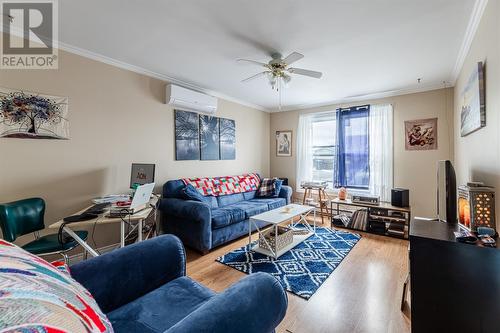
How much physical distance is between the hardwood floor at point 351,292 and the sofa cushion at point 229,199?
0.91 m

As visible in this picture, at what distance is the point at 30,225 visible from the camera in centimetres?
205

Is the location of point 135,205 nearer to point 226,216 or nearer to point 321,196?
point 226,216

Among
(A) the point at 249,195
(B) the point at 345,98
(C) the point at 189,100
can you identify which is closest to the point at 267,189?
(A) the point at 249,195

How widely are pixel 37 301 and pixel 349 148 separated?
4.65 m

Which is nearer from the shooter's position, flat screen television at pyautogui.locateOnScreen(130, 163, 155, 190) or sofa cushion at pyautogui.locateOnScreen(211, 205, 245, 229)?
flat screen television at pyautogui.locateOnScreen(130, 163, 155, 190)

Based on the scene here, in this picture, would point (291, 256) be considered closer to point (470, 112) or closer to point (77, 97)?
point (470, 112)

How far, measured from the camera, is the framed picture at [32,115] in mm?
2139

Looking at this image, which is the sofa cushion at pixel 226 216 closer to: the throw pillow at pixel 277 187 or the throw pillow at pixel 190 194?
the throw pillow at pixel 190 194

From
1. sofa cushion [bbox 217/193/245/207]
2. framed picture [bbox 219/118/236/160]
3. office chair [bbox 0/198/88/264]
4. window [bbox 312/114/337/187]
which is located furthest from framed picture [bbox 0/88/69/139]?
window [bbox 312/114/337/187]

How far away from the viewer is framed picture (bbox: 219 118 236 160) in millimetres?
4328

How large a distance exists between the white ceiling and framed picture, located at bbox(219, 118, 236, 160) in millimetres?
1117

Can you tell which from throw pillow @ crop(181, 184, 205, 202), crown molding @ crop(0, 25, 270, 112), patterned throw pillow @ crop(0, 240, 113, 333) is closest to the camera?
patterned throw pillow @ crop(0, 240, 113, 333)

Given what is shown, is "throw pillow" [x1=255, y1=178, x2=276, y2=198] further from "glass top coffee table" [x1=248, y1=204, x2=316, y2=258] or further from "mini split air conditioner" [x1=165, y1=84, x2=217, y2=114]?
"mini split air conditioner" [x1=165, y1=84, x2=217, y2=114]

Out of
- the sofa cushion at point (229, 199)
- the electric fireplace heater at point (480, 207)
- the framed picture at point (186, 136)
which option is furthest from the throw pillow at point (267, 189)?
the electric fireplace heater at point (480, 207)
